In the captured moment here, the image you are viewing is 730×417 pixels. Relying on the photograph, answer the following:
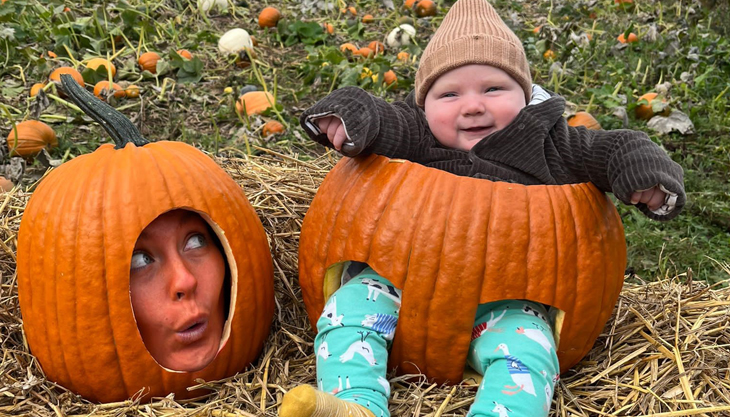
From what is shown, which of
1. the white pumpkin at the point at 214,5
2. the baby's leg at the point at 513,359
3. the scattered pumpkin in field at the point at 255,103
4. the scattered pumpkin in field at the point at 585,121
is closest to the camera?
the baby's leg at the point at 513,359

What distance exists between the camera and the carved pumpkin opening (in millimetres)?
2332

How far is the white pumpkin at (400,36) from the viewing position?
649cm

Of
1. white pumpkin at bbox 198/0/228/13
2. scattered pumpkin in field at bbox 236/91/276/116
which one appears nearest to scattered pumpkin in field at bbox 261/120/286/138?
scattered pumpkin in field at bbox 236/91/276/116

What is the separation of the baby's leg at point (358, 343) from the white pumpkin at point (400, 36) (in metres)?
4.33

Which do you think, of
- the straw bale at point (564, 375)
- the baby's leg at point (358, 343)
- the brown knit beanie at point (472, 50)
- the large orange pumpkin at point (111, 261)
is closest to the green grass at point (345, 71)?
Answer: the straw bale at point (564, 375)

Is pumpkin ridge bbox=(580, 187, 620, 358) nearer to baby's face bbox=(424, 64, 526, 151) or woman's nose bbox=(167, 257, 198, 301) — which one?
baby's face bbox=(424, 64, 526, 151)

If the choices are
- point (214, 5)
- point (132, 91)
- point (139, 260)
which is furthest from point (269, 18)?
point (139, 260)

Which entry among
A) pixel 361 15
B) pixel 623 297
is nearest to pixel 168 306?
pixel 623 297

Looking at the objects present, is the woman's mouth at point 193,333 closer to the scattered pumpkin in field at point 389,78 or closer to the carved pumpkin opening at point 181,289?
the carved pumpkin opening at point 181,289

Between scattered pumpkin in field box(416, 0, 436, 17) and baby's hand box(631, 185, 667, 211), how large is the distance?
5307 millimetres

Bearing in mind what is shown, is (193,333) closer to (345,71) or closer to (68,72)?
(68,72)

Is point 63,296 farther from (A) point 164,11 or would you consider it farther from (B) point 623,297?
(A) point 164,11

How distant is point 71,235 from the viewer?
2254 mm

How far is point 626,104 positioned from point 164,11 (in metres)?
3.98
